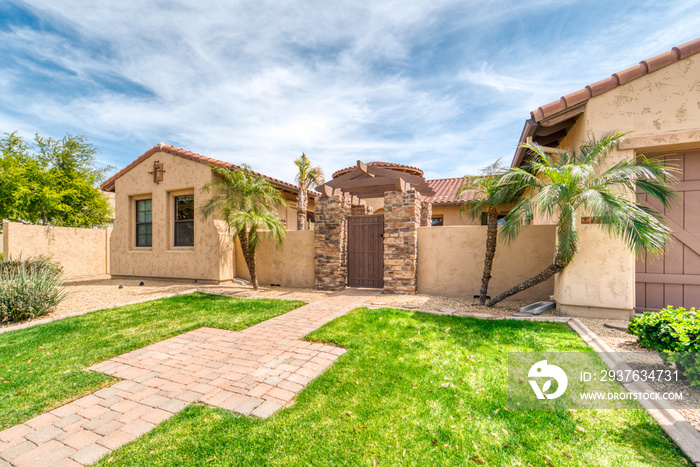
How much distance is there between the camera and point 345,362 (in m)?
3.68

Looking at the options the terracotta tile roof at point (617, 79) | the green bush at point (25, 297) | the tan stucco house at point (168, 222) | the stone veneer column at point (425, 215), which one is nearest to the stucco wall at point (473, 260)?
the stone veneer column at point (425, 215)

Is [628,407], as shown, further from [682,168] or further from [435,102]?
[435,102]

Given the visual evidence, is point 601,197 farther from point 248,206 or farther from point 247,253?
point 247,253

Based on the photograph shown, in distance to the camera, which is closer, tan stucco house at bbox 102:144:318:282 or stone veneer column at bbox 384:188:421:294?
stone veneer column at bbox 384:188:421:294

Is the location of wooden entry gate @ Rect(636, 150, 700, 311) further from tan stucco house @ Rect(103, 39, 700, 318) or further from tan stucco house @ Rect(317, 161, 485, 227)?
tan stucco house @ Rect(317, 161, 485, 227)

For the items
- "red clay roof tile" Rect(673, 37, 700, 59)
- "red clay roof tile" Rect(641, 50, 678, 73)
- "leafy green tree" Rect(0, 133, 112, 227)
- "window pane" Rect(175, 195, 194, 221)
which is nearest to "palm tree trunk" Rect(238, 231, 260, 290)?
"window pane" Rect(175, 195, 194, 221)

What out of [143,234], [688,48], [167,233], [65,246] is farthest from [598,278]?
[65,246]

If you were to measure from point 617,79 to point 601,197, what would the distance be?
2420 millimetres

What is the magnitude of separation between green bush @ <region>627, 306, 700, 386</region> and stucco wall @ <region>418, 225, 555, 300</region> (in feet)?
11.9

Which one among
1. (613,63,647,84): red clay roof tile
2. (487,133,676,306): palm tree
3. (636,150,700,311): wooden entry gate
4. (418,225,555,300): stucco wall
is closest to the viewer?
(487,133,676,306): palm tree

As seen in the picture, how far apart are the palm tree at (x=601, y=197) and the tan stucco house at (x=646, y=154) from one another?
0.28 metres

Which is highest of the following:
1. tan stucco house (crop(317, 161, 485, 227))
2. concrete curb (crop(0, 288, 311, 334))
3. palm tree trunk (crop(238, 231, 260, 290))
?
tan stucco house (crop(317, 161, 485, 227))

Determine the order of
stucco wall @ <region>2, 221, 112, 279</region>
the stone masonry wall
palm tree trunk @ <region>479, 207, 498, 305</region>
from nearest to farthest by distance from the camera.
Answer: palm tree trunk @ <region>479, 207, 498, 305</region>
the stone masonry wall
stucco wall @ <region>2, 221, 112, 279</region>

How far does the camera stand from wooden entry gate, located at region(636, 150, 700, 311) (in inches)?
210
